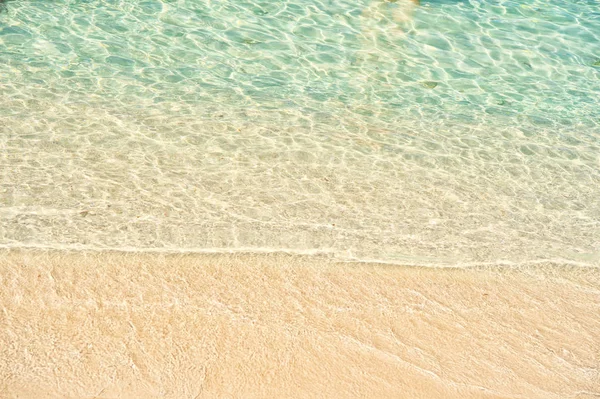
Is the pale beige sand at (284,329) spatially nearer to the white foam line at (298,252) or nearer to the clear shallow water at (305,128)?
the white foam line at (298,252)

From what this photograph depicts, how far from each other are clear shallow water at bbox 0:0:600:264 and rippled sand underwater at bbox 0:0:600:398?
0.09 ft

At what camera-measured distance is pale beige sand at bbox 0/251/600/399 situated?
3646mm

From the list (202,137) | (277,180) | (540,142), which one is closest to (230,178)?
(277,180)

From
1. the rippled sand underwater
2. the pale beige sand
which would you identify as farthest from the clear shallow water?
the pale beige sand

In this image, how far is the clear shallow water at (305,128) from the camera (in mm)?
5117

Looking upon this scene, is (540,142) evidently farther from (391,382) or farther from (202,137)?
(391,382)

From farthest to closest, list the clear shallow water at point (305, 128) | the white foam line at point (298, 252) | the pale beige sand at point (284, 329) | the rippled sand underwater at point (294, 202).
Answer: the clear shallow water at point (305, 128), the white foam line at point (298, 252), the rippled sand underwater at point (294, 202), the pale beige sand at point (284, 329)

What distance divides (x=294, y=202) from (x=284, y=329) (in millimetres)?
1557

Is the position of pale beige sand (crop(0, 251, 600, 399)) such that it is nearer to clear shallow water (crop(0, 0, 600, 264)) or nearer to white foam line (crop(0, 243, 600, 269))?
white foam line (crop(0, 243, 600, 269))

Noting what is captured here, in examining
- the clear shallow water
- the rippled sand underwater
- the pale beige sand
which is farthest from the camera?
the clear shallow water

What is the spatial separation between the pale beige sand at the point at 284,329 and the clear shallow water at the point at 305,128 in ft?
0.99

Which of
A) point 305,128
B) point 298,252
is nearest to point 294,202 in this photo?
point 298,252

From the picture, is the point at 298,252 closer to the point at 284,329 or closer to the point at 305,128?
the point at 284,329

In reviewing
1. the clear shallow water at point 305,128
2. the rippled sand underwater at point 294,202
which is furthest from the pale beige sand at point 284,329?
the clear shallow water at point 305,128
